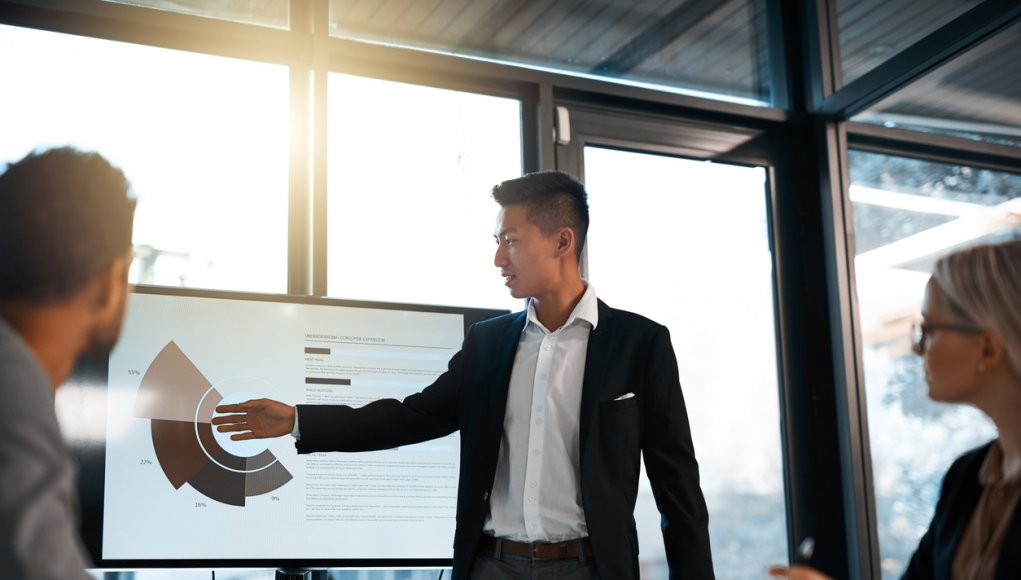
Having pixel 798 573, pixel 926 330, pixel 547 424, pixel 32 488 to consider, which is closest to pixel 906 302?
pixel 547 424

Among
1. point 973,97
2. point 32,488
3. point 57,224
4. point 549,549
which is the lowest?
point 549,549

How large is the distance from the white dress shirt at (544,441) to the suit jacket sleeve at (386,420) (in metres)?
0.20

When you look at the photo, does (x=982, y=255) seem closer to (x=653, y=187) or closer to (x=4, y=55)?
(x=653, y=187)

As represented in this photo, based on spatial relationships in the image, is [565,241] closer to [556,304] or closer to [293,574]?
[556,304]

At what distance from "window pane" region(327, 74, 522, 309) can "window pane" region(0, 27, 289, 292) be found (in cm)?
21

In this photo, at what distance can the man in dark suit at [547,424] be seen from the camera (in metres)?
2.34

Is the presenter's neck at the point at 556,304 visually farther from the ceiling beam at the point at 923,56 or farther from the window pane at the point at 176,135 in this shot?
the ceiling beam at the point at 923,56

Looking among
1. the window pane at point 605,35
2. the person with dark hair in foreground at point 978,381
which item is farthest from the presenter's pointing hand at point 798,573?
the window pane at point 605,35

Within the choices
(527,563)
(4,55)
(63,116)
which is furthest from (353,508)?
(4,55)

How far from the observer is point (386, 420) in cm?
259

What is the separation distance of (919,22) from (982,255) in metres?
2.43

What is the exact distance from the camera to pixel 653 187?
12.9 ft

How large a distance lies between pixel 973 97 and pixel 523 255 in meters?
1.86

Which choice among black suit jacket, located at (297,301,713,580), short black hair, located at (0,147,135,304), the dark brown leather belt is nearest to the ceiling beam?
black suit jacket, located at (297,301,713,580)
